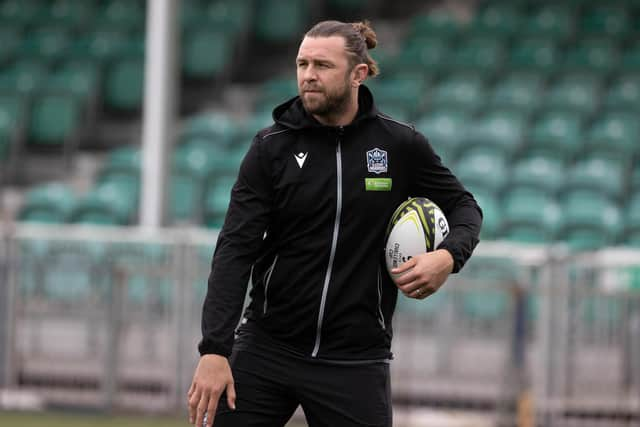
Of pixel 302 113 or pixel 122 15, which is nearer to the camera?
pixel 302 113

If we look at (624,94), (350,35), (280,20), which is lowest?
(350,35)

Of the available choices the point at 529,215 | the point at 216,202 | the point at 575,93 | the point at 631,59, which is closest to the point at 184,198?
the point at 216,202

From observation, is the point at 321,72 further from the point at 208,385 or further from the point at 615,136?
the point at 615,136

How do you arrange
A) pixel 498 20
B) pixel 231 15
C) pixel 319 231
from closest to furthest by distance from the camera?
pixel 319 231 → pixel 498 20 → pixel 231 15

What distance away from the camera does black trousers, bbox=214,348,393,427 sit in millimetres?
4363

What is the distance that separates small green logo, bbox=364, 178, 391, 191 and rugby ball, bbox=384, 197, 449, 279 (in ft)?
0.31

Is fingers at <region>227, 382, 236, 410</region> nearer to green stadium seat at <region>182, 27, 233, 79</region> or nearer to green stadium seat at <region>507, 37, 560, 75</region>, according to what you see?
green stadium seat at <region>507, 37, 560, 75</region>

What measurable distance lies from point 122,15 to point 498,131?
19.8ft

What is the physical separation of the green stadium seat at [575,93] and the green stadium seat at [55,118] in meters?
5.46

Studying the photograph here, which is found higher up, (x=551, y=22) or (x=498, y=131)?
(x=551, y=22)

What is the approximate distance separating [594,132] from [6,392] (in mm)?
6426

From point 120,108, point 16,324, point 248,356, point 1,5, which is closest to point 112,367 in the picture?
point 16,324

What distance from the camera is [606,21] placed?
1443 centimetres

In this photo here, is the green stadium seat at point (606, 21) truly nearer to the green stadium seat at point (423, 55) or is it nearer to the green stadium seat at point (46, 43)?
the green stadium seat at point (423, 55)
